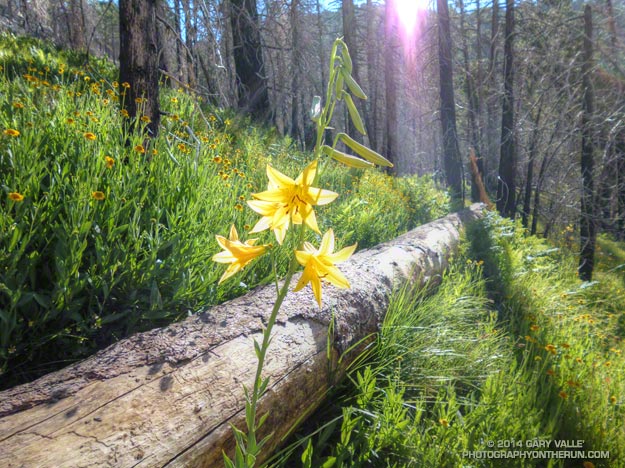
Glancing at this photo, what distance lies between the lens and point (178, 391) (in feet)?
4.92

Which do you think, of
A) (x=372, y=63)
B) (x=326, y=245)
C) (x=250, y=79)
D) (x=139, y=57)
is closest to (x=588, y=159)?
(x=250, y=79)

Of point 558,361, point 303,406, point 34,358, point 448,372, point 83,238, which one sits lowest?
point 558,361

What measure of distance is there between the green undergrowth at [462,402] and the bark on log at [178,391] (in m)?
0.22

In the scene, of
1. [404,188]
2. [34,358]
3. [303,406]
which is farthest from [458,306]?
[404,188]

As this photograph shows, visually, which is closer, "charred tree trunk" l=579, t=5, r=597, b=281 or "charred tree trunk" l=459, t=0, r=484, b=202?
"charred tree trunk" l=579, t=5, r=597, b=281

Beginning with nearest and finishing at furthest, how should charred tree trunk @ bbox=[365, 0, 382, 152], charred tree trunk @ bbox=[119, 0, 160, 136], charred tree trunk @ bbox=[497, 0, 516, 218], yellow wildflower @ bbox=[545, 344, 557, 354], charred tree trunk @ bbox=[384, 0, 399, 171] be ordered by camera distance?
1. yellow wildflower @ bbox=[545, 344, 557, 354]
2. charred tree trunk @ bbox=[119, 0, 160, 136]
3. charred tree trunk @ bbox=[497, 0, 516, 218]
4. charred tree trunk @ bbox=[384, 0, 399, 171]
5. charred tree trunk @ bbox=[365, 0, 382, 152]

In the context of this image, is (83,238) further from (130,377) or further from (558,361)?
(558,361)

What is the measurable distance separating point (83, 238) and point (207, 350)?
3.18ft

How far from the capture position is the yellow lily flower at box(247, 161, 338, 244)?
951 millimetres

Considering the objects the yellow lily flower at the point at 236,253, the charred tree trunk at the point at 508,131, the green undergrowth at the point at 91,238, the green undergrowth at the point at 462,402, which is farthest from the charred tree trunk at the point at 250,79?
the yellow lily flower at the point at 236,253

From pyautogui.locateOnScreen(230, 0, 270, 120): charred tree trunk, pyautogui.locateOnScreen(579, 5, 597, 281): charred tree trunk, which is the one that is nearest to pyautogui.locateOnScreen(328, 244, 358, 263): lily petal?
pyautogui.locateOnScreen(230, 0, 270, 120): charred tree trunk

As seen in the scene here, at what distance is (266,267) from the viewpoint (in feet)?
9.87

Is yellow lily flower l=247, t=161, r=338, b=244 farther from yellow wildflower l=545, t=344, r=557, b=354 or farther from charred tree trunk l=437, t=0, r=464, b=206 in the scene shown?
charred tree trunk l=437, t=0, r=464, b=206

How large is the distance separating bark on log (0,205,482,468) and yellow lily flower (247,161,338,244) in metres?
0.84
